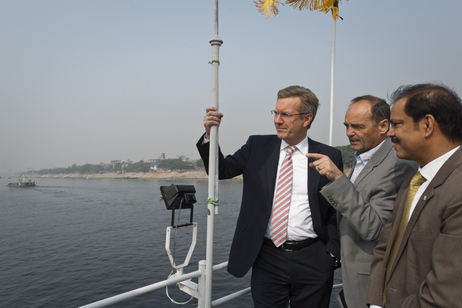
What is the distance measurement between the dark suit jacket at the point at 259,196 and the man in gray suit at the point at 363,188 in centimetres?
18

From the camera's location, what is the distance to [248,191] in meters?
2.44

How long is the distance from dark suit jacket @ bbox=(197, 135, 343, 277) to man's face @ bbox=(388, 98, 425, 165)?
0.84m

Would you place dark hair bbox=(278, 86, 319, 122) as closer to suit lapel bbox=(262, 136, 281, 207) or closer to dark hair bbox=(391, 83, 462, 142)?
suit lapel bbox=(262, 136, 281, 207)

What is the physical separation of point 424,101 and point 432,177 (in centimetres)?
32

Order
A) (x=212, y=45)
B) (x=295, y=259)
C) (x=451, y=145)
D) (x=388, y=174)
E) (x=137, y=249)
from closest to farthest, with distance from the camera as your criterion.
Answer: (x=451, y=145) → (x=388, y=174) → (x=295, y=259) → (x=212, y=45) → (x=137, y=249)

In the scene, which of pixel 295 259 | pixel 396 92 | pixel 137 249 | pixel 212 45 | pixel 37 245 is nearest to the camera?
pixel 396 92

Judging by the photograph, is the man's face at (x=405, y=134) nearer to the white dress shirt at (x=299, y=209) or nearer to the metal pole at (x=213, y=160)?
the white dress shirt at (x=299, y=209)

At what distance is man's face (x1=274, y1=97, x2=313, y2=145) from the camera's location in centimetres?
229

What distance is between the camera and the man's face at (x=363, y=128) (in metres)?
2.09

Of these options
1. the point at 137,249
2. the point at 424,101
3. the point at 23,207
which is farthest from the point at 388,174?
the point at 23,207

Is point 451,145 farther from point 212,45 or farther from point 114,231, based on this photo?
point 114,231

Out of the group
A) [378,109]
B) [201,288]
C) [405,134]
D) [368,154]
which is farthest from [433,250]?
[201,288]

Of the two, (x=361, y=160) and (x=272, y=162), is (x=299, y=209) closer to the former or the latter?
(x=272, y=162)

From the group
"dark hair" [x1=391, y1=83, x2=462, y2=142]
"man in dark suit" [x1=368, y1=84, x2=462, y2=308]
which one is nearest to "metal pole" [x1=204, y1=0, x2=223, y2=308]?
"man in dark suit" [x1=368, y1=84, x2=462, y2=308]
